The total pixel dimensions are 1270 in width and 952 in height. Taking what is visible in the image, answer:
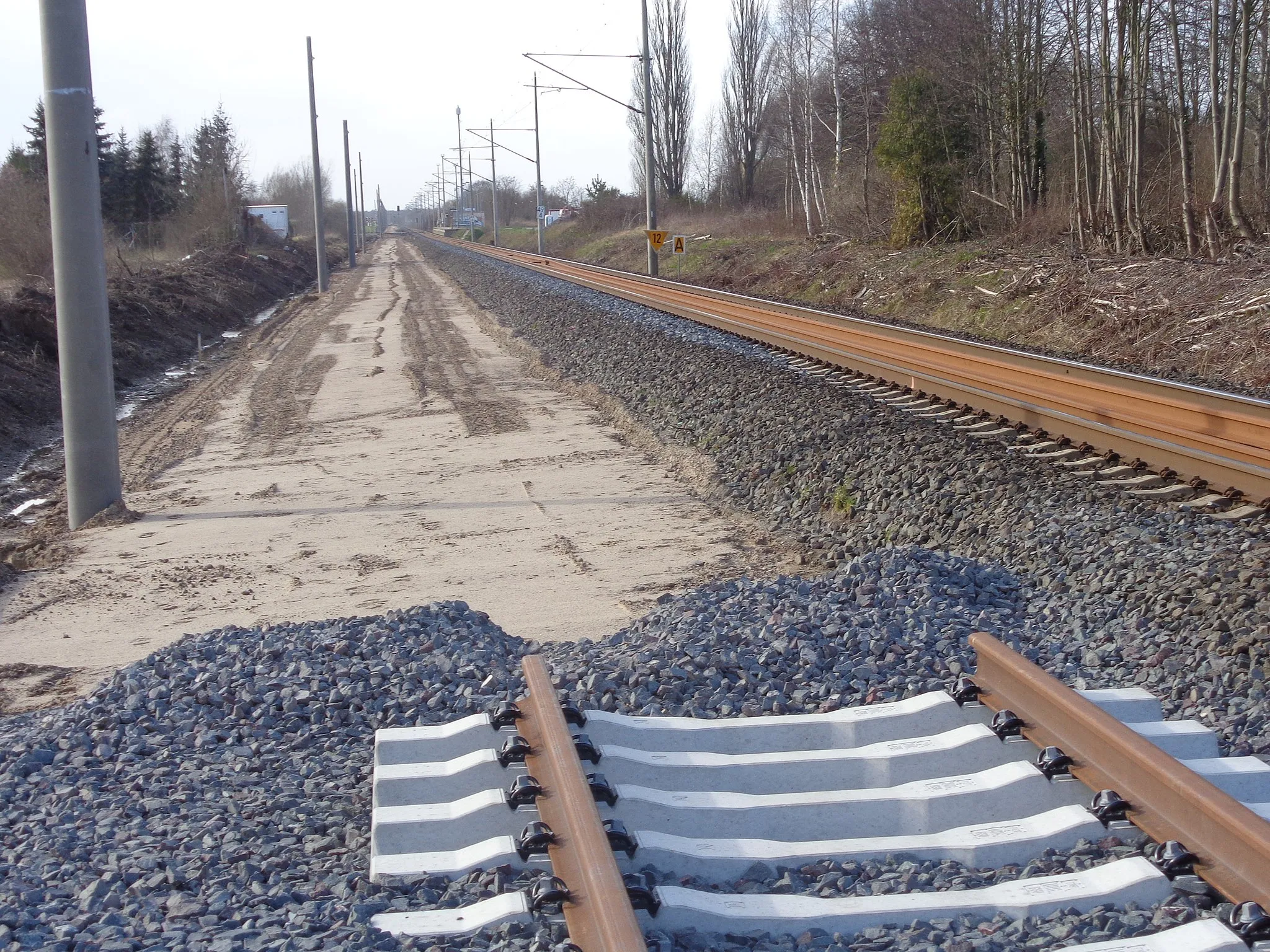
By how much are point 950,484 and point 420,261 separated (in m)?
61.8

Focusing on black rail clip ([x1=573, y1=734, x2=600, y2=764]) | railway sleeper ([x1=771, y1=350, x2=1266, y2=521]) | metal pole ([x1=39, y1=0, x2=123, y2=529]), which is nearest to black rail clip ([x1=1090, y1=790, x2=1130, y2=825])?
black rail clip ([x1=573, y1=734, x2=600, y2=764])

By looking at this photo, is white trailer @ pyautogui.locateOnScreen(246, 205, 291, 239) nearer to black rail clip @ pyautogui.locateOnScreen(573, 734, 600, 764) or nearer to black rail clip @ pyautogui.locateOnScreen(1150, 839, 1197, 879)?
black rail clip @ pyautogui.locateOnScreen(573, 734, 600, 764)

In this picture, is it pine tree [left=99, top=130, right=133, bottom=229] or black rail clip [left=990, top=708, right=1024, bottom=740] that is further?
pine tree [left=99, top=130, right=133, bottom=229]

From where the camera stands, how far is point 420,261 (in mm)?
67188

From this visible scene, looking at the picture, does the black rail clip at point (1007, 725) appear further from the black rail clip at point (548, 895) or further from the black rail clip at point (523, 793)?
the black rail clip at point (548, 895)

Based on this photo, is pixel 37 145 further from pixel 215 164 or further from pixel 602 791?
pixel 602 791

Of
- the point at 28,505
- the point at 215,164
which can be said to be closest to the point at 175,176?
the point at 215,164

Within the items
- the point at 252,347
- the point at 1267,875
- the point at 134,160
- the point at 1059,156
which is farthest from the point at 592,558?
the point at 134,160

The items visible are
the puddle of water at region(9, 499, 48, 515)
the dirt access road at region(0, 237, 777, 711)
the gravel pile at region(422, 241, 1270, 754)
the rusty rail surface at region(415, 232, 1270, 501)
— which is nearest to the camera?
the gravel pile at region(422, 241, 1270, 754)

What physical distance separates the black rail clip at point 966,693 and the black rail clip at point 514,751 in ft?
5.28

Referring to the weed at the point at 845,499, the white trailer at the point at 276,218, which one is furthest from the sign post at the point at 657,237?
the white trailer at the point at 276,218

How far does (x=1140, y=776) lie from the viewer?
3574 mm

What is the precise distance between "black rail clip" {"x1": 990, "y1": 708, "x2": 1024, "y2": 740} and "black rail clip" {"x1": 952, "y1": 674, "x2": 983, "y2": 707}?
0.27 m

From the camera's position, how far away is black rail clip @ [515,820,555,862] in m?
3.47
